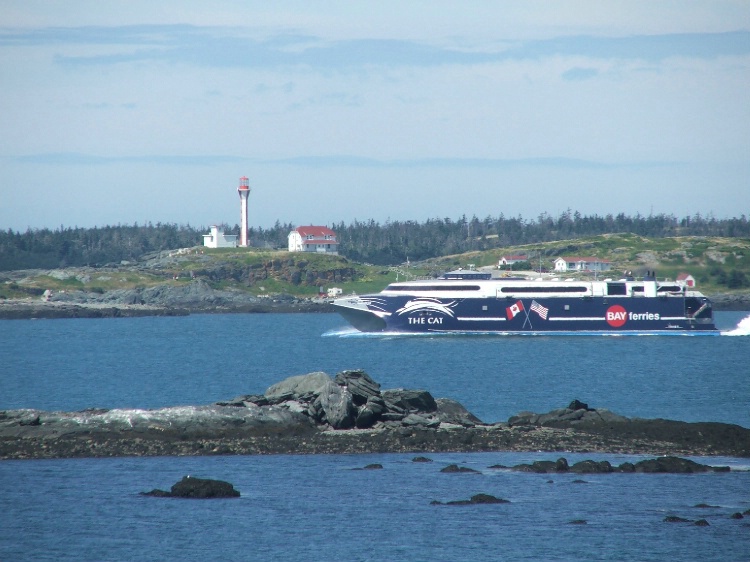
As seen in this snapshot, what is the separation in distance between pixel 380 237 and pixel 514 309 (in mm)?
111590

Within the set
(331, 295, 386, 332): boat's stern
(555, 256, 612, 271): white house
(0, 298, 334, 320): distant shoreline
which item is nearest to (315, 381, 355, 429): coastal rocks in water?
(331, 295, 386, 332): boat's stern

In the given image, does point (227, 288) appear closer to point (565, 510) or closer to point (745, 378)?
point (745, 378)

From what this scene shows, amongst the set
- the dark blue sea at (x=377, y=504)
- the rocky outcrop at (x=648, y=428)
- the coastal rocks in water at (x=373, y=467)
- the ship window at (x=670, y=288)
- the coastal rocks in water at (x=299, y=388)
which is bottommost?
the dark blue sea at (x=377, y=504)

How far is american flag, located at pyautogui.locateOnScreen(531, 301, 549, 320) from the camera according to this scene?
241 feet

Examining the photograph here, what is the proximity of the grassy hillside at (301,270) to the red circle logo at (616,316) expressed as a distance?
3991cm

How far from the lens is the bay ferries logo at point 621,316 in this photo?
7438 centimetres

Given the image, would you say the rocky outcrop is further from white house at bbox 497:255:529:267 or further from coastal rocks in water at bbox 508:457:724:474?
white house at bbox 497:255:529:267

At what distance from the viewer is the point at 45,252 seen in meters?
152

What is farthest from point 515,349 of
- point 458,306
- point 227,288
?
point 227,288

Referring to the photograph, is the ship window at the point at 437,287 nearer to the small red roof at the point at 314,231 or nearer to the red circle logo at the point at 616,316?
the red circle logo at the point at 616,316

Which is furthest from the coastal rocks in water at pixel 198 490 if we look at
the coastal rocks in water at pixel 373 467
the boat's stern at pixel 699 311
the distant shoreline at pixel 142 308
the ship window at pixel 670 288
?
the distant shoreline at pixel 142 308

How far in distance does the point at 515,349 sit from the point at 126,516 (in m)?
45.9

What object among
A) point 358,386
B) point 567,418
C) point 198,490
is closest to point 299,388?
point 358,386

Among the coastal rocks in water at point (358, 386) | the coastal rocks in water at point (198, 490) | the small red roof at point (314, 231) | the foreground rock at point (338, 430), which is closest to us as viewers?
the coastal rocks in water at point (198, 490)
